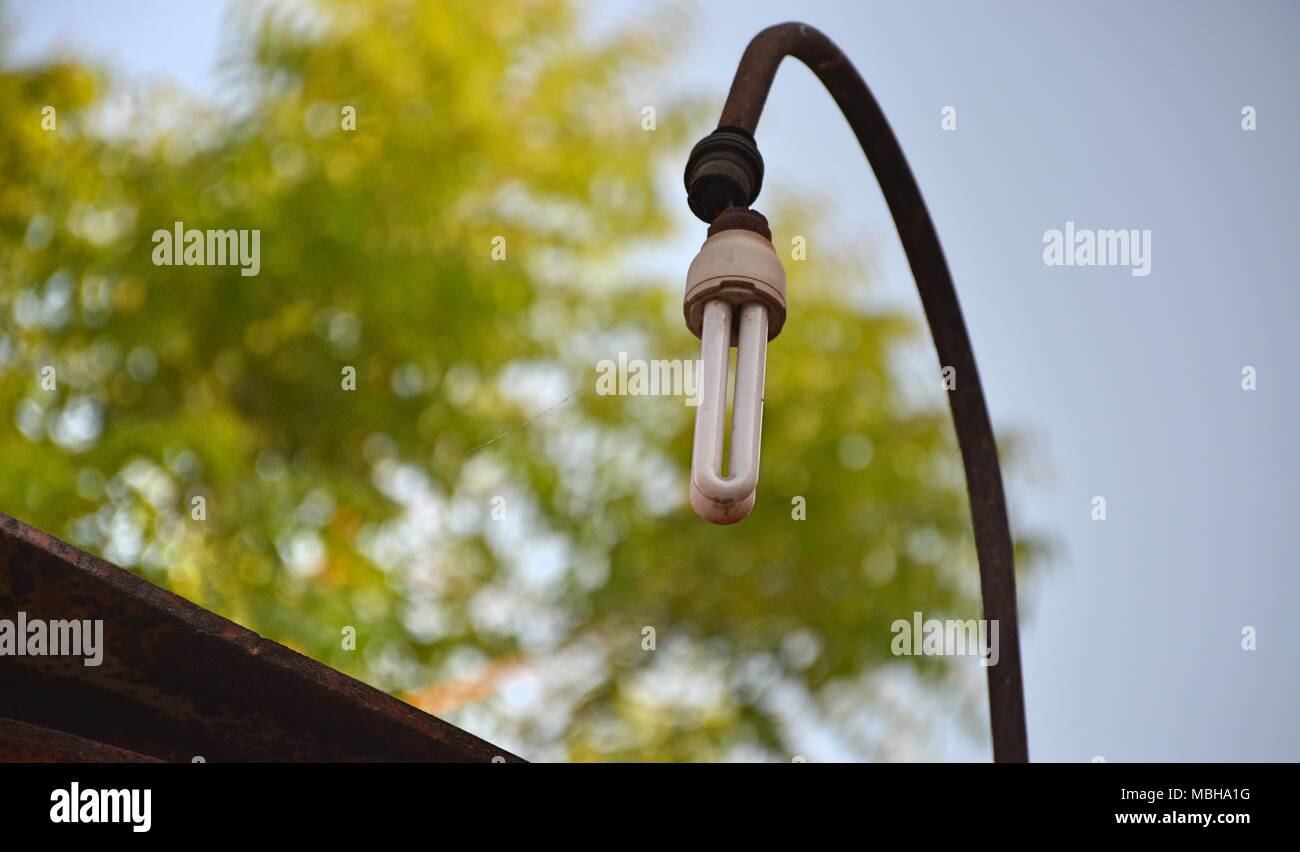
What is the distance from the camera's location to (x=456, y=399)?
6754 mm

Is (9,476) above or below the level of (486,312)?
below

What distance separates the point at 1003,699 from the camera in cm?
239

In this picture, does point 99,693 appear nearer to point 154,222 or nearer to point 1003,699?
point 1003,699

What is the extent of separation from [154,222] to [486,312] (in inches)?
69.8

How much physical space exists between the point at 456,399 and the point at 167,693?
5.45 metres

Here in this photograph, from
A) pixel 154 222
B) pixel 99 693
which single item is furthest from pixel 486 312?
pixel 99 693
